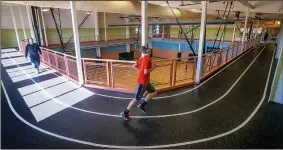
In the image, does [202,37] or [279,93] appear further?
[202,37]

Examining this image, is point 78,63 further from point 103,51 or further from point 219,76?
point 103,51

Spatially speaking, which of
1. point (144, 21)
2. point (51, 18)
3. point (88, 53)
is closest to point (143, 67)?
point (144, 21)

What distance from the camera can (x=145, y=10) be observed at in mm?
5520

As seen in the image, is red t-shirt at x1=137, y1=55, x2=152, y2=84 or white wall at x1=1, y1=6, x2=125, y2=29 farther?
white wall at x1=1, y1=6, x2=125, y2=29

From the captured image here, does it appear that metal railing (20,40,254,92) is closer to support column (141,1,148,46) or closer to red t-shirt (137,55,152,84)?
support column (141,1,148,46)

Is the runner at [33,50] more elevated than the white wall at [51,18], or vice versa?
the white wall at [51,18]

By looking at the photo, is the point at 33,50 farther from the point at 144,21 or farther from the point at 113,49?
the point at 113,49

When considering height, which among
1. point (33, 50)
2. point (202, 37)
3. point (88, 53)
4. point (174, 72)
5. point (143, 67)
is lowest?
point (174, 72)

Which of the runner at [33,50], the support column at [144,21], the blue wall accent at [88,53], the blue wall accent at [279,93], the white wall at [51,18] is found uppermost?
the white wall at [51,18]

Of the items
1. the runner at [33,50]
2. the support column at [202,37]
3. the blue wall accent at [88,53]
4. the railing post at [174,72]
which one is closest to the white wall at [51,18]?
the blue wall accent at [88,53]

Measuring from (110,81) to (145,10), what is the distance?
3.16 metres

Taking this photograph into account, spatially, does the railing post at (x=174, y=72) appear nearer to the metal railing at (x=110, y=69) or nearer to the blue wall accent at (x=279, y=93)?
the metal railing at (x=110, y=69)

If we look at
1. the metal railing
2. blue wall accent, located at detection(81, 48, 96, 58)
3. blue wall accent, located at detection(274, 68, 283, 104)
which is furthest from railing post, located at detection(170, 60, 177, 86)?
blue wall accent, located at detection(81, 48, 96, 58)

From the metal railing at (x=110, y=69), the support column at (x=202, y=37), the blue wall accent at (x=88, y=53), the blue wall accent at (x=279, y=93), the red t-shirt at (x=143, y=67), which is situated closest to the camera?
the red t-shirt at (x=143, y=67)
